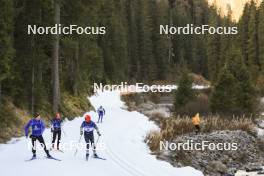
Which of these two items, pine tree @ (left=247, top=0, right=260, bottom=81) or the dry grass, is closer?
the dry grass

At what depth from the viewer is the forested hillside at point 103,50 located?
1057 inches

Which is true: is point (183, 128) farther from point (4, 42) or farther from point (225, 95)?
point (225, 95)

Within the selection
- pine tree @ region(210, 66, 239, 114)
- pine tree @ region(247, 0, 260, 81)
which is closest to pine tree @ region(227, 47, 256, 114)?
pine tree @ region(210, 66, 239, 114)

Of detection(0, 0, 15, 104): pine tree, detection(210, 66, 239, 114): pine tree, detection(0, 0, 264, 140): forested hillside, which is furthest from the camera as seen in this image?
detection(210, 66, 239, 114): pine tree

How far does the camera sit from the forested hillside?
88.1 feet

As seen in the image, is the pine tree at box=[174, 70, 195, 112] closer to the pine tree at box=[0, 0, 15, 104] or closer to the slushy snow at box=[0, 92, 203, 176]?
the slushy snow at box=[0, 92, 203, 176]

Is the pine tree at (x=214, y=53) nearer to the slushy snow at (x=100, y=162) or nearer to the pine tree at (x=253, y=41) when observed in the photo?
the pine tree at (x=253, y=41)

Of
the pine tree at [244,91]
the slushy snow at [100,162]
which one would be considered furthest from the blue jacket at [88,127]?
the pine tree at [244,91]

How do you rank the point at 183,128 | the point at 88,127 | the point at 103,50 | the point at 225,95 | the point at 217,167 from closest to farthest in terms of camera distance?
1. the point at 88,127
2. the point at 217,167
3. the point at 183,128
4. the point at 225,95
5. the point at 103,50

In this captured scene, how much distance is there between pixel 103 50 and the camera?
7438 cm

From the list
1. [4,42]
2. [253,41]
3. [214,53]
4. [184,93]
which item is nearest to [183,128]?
[4,42]

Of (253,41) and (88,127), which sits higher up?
(253,41)

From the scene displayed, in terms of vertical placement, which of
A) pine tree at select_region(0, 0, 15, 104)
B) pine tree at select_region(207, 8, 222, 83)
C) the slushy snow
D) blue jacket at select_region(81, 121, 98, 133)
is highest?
pine tree at select_region(207, 8, 222, 83)

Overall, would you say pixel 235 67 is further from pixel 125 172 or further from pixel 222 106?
pixel 125 172
